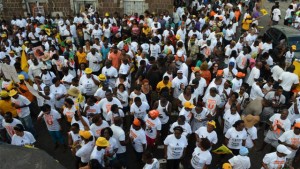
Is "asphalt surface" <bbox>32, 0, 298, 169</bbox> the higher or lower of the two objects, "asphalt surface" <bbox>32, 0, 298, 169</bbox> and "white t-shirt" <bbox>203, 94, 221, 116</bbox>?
the lower

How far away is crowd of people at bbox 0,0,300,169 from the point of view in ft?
20.1

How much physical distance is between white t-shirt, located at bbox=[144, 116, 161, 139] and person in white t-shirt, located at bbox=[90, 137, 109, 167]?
1219 mm

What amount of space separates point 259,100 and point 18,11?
50.4 feet

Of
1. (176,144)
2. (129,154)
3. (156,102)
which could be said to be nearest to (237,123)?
(176,144)

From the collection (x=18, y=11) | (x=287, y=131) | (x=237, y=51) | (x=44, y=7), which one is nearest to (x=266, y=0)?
(x=237, y=51)

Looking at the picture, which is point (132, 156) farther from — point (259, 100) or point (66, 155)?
point (259, 100)

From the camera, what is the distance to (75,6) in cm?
1739

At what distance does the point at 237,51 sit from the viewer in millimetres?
10398

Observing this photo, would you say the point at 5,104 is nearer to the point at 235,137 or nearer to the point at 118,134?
the point at 118,134

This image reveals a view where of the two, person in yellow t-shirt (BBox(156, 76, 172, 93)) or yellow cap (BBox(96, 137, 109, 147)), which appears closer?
yellow cap (BBox(96, 137, 109, 147))

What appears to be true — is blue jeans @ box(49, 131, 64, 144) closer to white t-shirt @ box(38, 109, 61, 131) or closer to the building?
white t-shirt @ box(38, 109, 61, 131)

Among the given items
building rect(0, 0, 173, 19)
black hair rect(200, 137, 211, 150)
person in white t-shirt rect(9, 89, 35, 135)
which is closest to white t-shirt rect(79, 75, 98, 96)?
person in white t-shirt rect(9, 89, 35, 135)

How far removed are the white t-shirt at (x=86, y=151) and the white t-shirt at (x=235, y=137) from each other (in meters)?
2.89

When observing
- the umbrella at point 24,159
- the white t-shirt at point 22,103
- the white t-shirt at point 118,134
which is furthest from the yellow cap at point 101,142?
the white t-shirt at point 22,103
